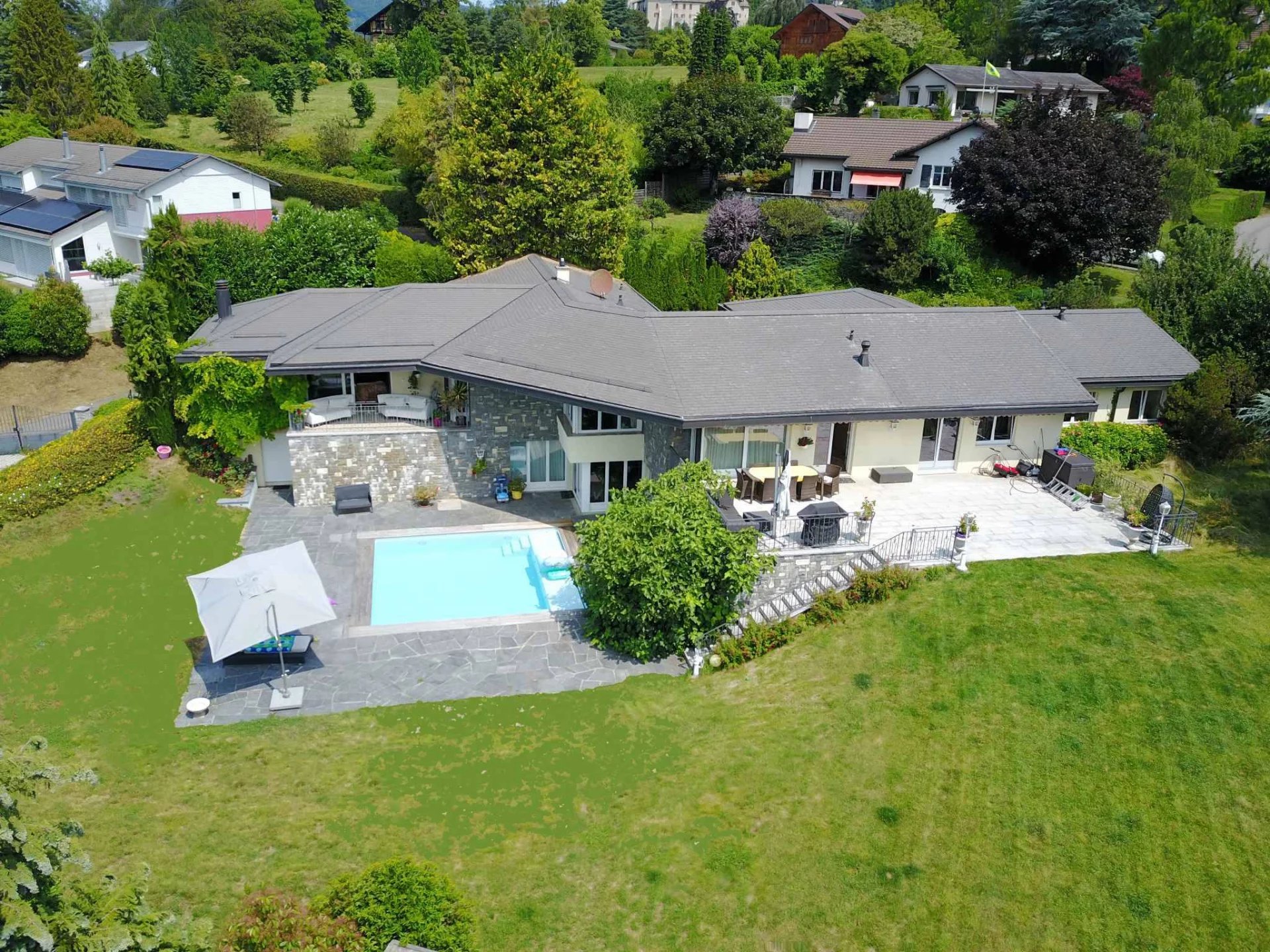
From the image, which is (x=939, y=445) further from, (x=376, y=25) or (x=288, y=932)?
(x=376, y=25)

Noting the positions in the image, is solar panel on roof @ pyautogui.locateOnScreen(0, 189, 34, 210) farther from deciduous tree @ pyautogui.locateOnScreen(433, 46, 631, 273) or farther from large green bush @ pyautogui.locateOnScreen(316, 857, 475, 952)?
large green bush @ pyautogui.locateOnScreen(316, 857, 475, 952)

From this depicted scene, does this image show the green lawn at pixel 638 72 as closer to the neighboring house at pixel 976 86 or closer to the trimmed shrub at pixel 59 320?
the neighboring house at pixel 976 86

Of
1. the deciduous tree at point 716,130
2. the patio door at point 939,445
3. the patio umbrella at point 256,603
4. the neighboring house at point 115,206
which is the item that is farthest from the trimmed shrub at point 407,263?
the patio door at point 939,445

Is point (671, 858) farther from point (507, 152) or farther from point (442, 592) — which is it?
point (507, 152)

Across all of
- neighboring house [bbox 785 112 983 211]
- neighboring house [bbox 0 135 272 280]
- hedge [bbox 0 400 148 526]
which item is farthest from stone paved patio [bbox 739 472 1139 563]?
neighboring house [bbox 0 135 272 280]

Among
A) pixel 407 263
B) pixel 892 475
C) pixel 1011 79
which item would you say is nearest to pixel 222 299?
pixel 407 263

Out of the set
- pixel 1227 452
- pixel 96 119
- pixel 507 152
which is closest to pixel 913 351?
pixel 1227 452
